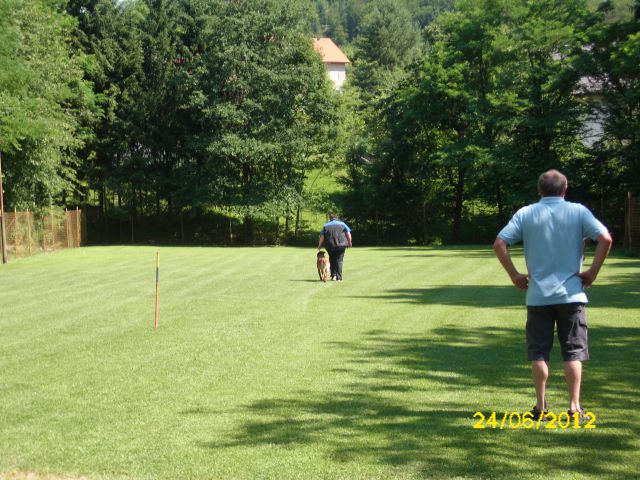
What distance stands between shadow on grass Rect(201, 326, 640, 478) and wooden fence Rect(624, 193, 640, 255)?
2010 cm

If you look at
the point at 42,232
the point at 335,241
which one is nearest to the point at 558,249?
the point at 335,241

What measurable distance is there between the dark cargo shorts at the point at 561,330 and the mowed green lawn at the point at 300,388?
66cm

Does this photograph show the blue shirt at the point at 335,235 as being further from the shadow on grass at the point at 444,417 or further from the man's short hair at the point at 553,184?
the man's short hair at the point at 553,184

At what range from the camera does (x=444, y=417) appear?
6527mm

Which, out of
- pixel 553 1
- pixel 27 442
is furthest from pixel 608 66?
pixel 27 442

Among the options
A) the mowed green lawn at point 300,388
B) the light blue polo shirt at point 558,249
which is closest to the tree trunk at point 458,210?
the mowed green lawn at point 300,388

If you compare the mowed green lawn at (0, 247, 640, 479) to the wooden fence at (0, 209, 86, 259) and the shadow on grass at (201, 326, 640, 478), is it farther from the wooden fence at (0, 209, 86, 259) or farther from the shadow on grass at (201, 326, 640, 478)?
the wooden fence at (0, 209, 86, 259)

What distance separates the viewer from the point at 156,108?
4834 cm

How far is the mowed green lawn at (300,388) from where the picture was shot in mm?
5477

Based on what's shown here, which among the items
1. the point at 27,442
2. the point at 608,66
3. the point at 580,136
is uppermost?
the point at 608,66

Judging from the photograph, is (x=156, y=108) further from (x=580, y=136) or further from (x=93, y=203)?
(x=580, y=136)

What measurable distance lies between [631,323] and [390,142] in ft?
117

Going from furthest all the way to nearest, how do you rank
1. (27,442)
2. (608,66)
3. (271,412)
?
(608,66)
(271,412)
(27,442)
